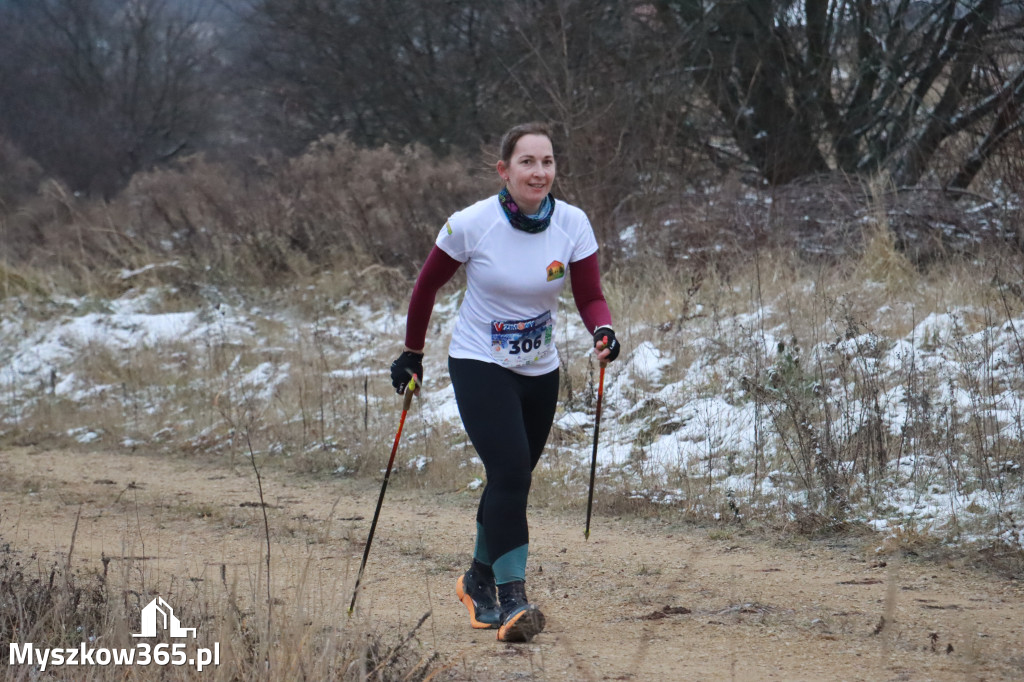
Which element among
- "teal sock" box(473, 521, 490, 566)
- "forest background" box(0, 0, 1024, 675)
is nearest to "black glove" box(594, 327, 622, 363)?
"teal sock" box(473, 521, 490, 566)

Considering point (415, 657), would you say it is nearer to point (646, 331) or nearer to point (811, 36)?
point (646, 331)

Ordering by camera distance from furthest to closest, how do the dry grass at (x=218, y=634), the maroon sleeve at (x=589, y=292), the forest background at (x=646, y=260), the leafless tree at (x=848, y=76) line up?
the leafless tree at (x=848, y=76) → the forest background at (x=646, y=260) → the maroon sleeve at (x=589, y=292) → the dry grass at (x=218, y=634)

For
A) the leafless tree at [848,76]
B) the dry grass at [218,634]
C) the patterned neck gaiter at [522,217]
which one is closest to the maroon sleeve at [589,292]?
the patterned neck gaiter at [522,217]

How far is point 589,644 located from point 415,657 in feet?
2.44

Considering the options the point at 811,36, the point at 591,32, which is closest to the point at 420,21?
the point at 591,32

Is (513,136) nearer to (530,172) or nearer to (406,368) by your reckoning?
(530,172)

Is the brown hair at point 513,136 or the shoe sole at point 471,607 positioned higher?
the brown hair at point 513,136

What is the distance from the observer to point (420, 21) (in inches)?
749

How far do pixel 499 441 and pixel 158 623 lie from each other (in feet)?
4.49

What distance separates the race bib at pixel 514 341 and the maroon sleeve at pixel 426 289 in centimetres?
28

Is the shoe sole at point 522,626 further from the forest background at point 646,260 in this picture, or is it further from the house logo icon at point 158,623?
the forest background at point 646,260

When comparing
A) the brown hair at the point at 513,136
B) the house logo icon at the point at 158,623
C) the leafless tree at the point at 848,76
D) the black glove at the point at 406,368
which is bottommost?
the house logo icon at the point at 158,623

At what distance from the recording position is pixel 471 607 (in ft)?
15.4

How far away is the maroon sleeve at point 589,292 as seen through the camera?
15.2ft
